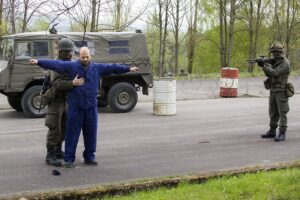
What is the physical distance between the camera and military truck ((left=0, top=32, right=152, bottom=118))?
45.2ft

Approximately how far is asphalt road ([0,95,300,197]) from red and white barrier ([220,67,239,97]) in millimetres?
4190

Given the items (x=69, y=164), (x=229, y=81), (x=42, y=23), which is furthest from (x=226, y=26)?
(x=69, y=164)

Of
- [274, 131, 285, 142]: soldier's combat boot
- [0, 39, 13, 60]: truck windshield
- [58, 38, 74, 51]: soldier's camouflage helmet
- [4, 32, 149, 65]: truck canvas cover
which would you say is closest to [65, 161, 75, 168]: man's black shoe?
[58, 38, 74, 51]: soldier's camouflage helmet

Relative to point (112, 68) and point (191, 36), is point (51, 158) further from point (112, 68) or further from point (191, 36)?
point (191, 36)

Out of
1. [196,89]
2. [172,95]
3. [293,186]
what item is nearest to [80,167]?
[293,186]

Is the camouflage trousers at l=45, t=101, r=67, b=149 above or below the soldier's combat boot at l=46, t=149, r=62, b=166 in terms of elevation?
above

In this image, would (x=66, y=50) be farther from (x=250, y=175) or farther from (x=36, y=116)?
(x=36, y=116)

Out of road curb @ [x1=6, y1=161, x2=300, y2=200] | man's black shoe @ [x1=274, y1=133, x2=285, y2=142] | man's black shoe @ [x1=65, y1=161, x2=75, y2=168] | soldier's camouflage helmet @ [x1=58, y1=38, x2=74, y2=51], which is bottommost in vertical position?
man's black shoe @ [x1=65, y1=161, x2=75, y2=168]

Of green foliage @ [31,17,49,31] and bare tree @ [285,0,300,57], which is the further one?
bare tree @ [285,0,300,57]

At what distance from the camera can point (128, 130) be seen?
1181 centimetres

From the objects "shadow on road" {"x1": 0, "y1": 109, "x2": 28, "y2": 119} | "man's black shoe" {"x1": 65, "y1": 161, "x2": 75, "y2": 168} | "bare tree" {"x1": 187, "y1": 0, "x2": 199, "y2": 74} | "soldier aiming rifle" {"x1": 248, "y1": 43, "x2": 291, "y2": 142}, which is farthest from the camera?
"bare tree" {"x1": 187, "y1": 0, "x2": 199, "y2": 74}

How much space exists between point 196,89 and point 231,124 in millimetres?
9748

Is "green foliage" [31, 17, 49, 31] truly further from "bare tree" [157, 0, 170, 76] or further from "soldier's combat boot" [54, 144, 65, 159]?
"bare tree" [157, 0, 170, 76]

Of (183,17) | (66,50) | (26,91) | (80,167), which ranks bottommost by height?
(80,167)
